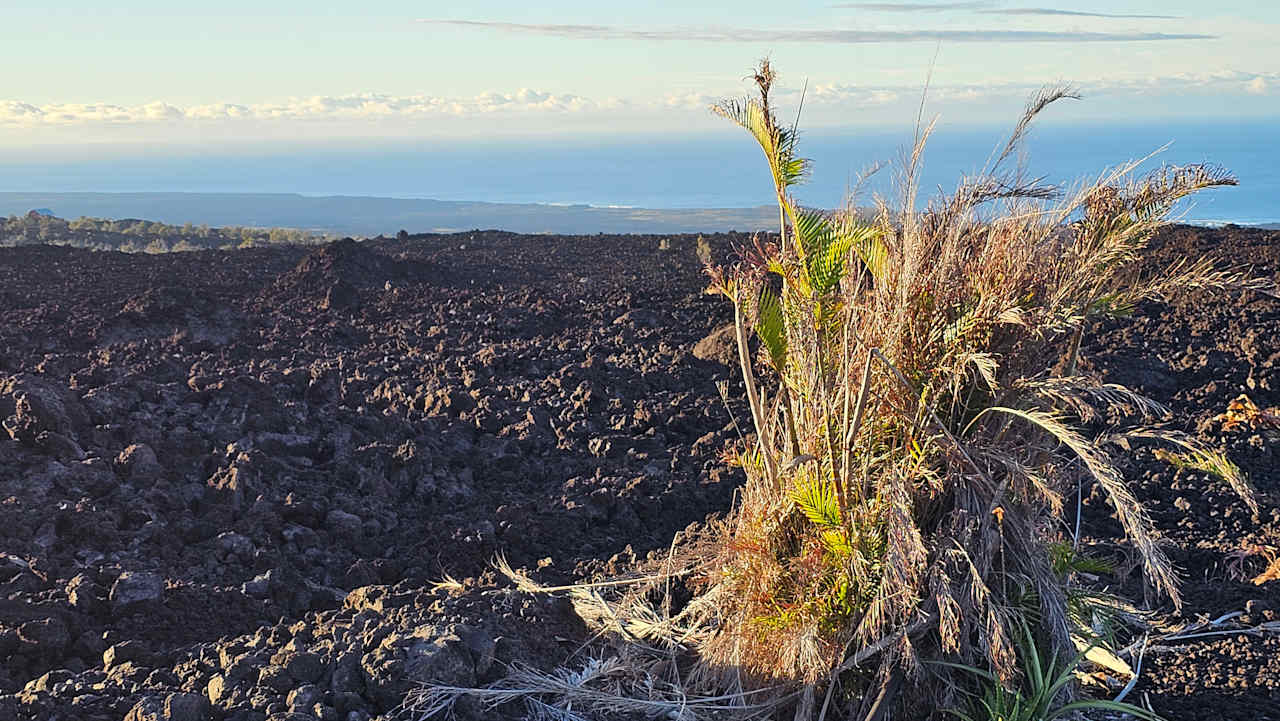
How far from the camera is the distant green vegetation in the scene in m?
18.1

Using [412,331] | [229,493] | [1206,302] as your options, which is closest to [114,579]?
[229,493]

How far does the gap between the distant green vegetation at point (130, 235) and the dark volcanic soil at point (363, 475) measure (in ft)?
24.4

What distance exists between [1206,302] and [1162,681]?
672 cm

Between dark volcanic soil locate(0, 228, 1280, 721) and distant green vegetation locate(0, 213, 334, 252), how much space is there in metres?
7.45

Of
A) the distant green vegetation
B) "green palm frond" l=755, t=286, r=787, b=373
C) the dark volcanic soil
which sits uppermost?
"green palm frond" l=755, t=286, r=787, b=373

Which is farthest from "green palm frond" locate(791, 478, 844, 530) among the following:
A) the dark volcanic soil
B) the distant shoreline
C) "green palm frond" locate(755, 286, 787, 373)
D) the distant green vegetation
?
the distant shoreline

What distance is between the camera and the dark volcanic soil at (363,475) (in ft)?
12.1

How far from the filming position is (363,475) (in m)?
5.90

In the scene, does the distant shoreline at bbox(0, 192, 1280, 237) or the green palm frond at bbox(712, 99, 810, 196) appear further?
the distant shoreline at bbox(0, 192, 1280, 237)

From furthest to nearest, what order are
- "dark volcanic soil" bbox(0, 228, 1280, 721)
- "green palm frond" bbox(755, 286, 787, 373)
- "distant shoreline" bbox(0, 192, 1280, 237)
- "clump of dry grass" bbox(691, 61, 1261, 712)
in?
"distant shoreline" bbox(0, 192, 1280, 237) → "dark volcanic soil" bbox(0, 228, 1280, 721) → "green palm frond" bbox(755, 286, 787, 373) → "clump of dry grass" bbox(691, 61, 1261, 712)

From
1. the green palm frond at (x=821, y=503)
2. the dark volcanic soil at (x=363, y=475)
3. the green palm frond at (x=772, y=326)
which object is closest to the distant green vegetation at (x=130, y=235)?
the dark volcanic soil at (x=363, y=475)

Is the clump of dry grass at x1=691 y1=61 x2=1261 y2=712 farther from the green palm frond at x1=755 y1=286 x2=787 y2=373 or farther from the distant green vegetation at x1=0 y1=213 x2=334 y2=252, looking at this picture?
the distant green vegetation at x1=0 y1=213 x2=334 y2=252

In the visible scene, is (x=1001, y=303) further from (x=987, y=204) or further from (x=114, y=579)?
(x=114, y=579)

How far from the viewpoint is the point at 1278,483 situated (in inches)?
246
